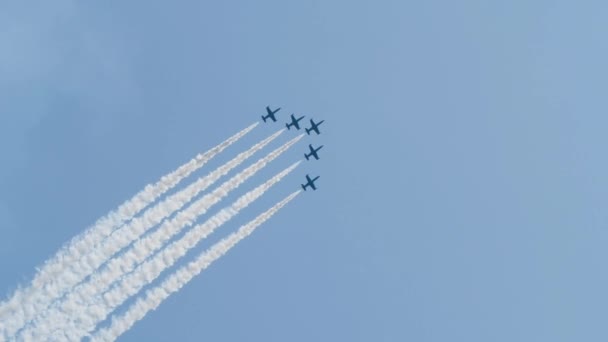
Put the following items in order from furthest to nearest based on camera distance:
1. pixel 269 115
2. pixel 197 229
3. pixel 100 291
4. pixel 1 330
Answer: pixel 269 115 < pixel 197 229 < pixel 100 291 < pixel 1 330

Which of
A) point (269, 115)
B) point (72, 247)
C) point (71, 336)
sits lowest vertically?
point (71, 336)

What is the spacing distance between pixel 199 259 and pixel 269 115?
33.2 meters

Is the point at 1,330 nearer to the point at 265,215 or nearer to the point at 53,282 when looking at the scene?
the point at 53,282

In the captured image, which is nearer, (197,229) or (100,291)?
(100,291)

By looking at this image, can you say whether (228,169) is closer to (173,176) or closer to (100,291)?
(173,176)

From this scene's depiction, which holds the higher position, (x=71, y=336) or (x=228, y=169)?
(x=228, y=169)

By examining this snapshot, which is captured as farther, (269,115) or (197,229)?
(269,115)

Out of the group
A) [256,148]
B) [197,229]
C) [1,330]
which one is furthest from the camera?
[256,148]

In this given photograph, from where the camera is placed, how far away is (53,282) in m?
123

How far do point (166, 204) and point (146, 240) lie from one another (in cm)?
523

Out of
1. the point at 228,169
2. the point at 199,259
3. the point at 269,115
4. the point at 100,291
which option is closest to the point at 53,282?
the point at 100,291

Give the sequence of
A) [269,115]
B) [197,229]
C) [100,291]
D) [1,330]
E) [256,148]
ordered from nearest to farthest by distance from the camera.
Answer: [1,330] → [100,291] → [197,229] → [256,148] → [269,115]

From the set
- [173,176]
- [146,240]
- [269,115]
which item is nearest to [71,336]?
[146,240]

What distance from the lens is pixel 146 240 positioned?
429 feet
